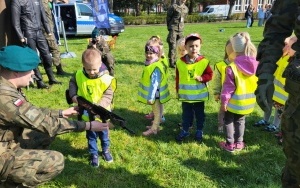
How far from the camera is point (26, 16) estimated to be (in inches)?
236

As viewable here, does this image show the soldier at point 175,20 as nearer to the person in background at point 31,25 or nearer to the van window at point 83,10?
the person in background at point 31,25

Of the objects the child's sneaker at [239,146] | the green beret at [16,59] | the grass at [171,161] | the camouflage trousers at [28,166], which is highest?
the green beret at [16,59]

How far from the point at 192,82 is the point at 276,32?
202 cm

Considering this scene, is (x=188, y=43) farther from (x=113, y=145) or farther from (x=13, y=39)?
(x=13, y=39)

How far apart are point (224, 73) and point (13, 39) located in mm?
3891

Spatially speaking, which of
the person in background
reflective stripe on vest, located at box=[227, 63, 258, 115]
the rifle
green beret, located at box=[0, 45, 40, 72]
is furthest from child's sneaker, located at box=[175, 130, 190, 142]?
the person in background

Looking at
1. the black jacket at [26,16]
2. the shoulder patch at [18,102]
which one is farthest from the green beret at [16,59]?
the black jacket at [26,16]

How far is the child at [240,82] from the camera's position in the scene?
3897 mm

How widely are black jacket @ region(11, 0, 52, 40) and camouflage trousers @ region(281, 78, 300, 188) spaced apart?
496 centimetres

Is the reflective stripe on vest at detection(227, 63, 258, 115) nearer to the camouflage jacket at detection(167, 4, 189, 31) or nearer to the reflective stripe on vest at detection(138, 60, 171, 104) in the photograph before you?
the reflective stripe on vest at detection(138, 60, 171, 104)

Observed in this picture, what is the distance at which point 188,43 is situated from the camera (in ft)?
13.5

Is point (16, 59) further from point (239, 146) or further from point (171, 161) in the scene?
point (239, 146)

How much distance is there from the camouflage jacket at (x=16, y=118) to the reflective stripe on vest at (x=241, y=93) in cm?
215

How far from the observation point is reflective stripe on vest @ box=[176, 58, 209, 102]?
164 inches
